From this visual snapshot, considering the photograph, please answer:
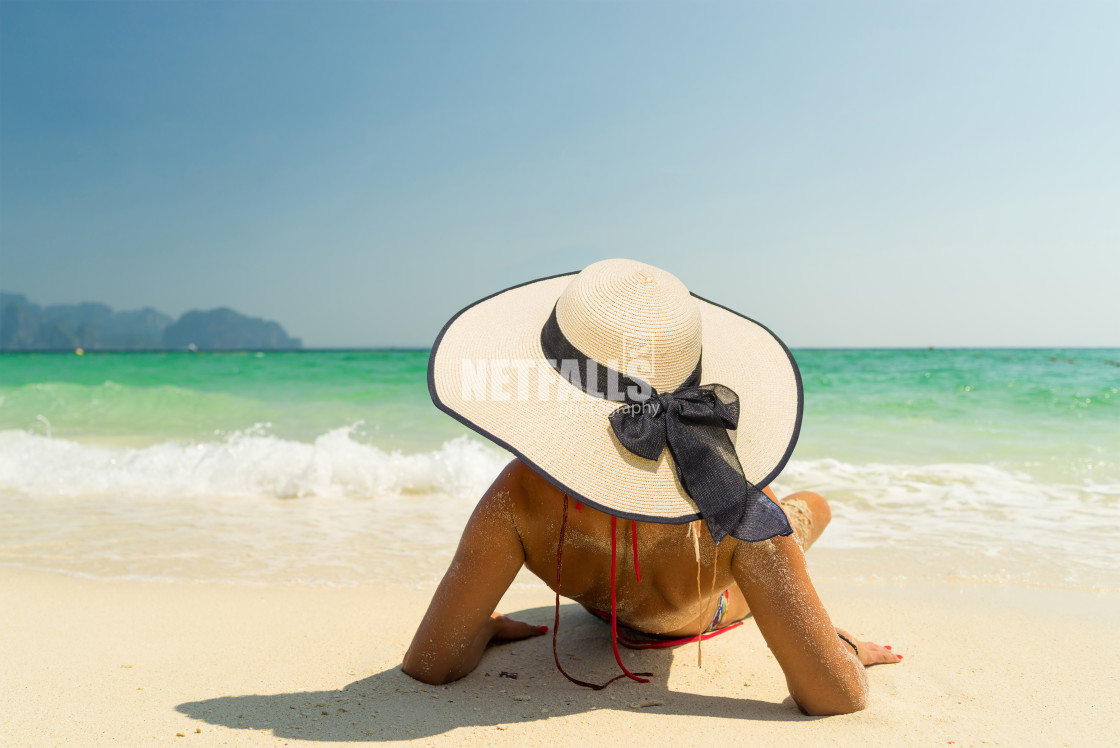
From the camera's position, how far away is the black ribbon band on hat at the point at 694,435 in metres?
1.39

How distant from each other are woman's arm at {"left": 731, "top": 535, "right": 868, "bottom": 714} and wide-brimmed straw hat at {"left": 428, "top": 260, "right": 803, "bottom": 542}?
120mm

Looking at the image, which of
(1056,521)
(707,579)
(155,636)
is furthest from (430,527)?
(1056,521)

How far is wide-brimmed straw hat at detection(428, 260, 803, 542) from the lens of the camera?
1.38 m

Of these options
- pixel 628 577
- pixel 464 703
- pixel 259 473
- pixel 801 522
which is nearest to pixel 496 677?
pixel 464 703

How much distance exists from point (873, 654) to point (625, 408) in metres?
1.41

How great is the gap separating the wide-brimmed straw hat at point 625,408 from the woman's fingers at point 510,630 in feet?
3.49

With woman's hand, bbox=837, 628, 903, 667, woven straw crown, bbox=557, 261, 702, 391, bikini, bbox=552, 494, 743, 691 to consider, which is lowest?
woman's hand, bbox=837, 628, 903, 667

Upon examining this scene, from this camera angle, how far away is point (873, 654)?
7.02 feet

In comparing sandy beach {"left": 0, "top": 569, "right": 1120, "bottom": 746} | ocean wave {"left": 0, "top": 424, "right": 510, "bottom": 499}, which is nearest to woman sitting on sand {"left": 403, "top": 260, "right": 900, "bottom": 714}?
sandy beach {"left": 0, "top": 569, "right": 1120, "bottom": 746}

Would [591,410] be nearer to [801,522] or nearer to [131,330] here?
[801,522]

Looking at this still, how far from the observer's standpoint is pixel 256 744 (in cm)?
154

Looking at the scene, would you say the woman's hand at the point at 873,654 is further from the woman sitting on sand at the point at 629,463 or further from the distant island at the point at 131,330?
the distant island at the point at 131,330

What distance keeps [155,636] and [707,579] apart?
200 centimetres

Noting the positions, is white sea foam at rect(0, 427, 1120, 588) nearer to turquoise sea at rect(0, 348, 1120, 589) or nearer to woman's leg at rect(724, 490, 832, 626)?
turquoise sea at rect(0, 348, 1120, 589)
